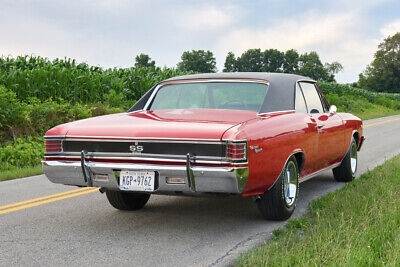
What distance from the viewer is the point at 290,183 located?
5500 millimetres

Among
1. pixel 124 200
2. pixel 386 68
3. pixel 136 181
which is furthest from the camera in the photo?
pixel 386 68

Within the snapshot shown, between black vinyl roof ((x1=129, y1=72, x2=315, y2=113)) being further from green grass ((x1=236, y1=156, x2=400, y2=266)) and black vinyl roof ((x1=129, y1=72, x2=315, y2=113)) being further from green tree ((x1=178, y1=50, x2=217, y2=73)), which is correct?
green tree ((x1=178, y1=50, x2=217, y2=73))

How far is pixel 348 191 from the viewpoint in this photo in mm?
6301

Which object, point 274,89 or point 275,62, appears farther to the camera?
point 275,62

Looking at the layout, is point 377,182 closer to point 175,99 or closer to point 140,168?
point 175,99

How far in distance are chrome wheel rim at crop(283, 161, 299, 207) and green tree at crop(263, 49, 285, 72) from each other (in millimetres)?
125279

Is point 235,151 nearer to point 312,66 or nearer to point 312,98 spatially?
point 312,98

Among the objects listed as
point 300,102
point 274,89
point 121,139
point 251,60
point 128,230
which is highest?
point 251,60

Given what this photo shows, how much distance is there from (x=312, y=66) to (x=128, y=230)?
129m

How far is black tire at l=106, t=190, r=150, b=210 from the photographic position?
582 centimetres

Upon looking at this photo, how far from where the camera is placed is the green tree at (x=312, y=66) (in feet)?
419

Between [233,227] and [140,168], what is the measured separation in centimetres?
120

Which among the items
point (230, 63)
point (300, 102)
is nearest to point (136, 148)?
point (300, 102)

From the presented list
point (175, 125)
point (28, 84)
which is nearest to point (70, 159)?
point (175, 125)
